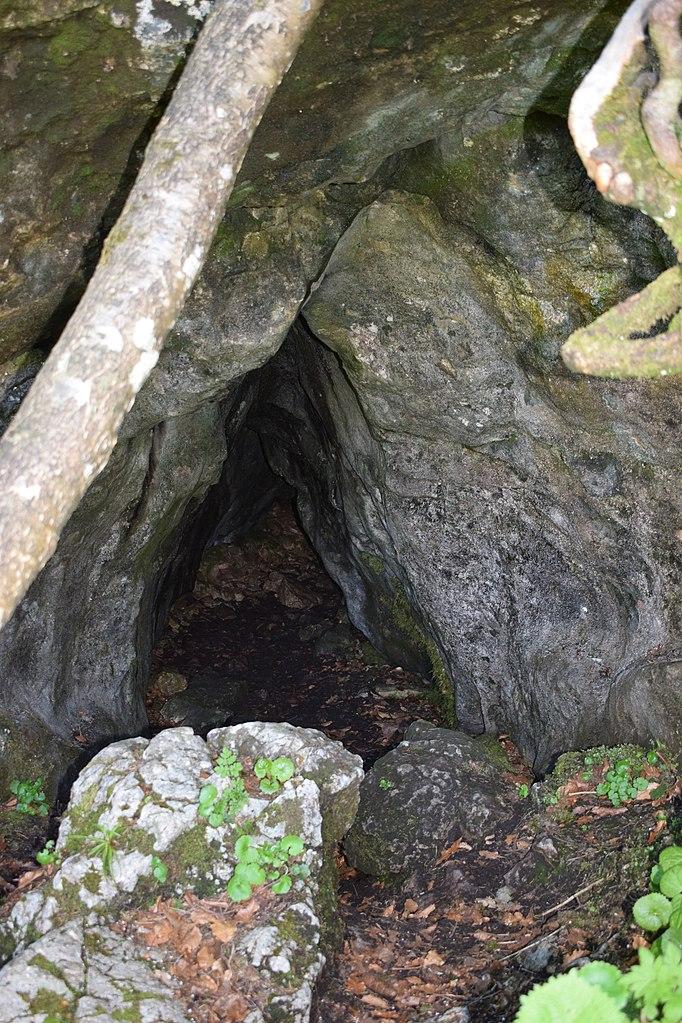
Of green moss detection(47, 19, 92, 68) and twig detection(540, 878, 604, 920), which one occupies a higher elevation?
green moss detection(47, 19, 92, 68)

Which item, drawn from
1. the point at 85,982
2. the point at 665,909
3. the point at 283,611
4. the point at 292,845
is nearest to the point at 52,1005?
the point at 85,982

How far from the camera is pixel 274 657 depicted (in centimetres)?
1268

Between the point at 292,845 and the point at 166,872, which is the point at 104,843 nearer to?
the point at 166,872

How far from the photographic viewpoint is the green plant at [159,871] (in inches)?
165

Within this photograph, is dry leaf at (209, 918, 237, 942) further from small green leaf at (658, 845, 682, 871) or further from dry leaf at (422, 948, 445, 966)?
small green leaf at (658, 845, 682, 871)

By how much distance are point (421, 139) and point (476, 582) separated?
15.4ft

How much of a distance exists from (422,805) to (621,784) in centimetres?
153

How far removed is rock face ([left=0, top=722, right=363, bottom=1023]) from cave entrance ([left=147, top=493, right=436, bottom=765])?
16.4ft

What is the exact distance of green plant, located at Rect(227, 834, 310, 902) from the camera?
421cm

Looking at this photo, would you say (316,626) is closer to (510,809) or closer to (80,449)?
(510,809)

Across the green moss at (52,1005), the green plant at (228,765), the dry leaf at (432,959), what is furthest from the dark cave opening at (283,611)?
the green moss at (52,1005)

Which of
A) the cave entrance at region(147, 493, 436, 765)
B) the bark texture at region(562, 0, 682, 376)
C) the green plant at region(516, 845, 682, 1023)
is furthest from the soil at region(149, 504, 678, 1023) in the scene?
the bark texture at region(562, 0, 682, 376)

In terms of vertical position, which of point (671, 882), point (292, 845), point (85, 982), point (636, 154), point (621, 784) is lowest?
point (621, 784)

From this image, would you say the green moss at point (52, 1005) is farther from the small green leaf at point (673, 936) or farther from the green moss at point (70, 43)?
the green moss at point (70, 43)
